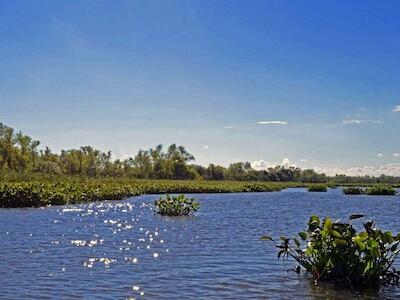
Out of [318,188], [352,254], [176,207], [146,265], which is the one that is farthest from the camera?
[318,188]

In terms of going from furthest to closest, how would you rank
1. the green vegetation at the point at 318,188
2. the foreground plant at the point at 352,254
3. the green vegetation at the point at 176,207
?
the green vegetation at the point at 318,188, the green vegetation at the point at 176,207, the foreground plant at the point at 352,254

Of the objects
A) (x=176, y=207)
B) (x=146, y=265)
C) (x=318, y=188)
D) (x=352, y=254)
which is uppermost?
(x=318, y=188)

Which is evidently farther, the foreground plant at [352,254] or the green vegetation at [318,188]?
the green vegetation at [318,188]

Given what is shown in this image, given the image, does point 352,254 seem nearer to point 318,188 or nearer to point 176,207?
point 176,207

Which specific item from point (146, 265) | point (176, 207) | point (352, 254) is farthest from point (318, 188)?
point (352, 254)

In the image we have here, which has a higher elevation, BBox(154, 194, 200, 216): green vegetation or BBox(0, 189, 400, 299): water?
BBox(154, 194, 200, 216): green vegetation

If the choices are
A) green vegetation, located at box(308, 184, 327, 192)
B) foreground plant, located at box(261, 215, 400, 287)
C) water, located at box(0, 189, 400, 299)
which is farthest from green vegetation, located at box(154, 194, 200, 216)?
green vegetation, located at box(308, 184, 327, 192)

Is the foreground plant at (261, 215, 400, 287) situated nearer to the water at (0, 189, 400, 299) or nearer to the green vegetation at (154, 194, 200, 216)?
the water at (0, 189, 400, 299)

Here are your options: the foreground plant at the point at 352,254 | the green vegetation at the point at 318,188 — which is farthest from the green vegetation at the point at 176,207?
the green vegetation at the point at 318,188

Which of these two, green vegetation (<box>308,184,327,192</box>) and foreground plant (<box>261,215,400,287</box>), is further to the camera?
green vegetation (<box>308,184,327,192</box>)

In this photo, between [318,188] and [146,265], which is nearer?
[146,265]

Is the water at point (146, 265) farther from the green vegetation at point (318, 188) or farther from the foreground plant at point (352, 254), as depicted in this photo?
the green vegetation at point (318, 188)

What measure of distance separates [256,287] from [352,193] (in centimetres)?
9167

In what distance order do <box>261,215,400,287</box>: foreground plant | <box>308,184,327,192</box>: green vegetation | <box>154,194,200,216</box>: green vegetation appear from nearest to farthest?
<box>261,215,400,287</box>: foreground plant, <box>154,194,200,216</box>: green vegetation, <box>308,184,327,192</box>: green vegetation
